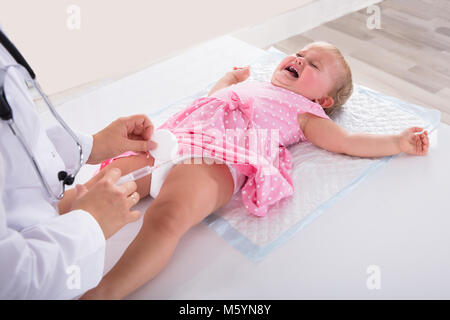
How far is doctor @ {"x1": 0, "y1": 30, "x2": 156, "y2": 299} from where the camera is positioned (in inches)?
25.7

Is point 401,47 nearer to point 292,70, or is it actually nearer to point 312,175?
point 292,70

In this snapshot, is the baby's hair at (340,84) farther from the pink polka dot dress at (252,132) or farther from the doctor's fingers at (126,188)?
the doctor's fingers at (126,188)

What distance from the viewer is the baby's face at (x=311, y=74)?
1.33 meters

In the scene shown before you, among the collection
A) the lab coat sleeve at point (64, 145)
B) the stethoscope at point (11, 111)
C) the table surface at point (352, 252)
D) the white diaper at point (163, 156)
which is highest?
the stethoscope at point (11, 111)

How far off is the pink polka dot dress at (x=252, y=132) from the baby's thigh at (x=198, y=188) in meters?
0.03

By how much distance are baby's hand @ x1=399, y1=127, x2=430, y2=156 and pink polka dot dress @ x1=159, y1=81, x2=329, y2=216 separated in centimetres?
25

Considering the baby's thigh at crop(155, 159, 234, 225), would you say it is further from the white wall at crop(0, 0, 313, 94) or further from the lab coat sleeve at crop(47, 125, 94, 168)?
the white wall at crop(0, 0, 313, 94)

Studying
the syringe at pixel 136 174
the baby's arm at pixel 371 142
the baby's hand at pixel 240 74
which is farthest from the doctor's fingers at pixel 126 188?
the baby's hand at pixel 240 74

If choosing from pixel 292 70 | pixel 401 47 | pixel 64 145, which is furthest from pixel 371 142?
pixel 401 47

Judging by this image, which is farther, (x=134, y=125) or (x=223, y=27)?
(x=223, y=27)
